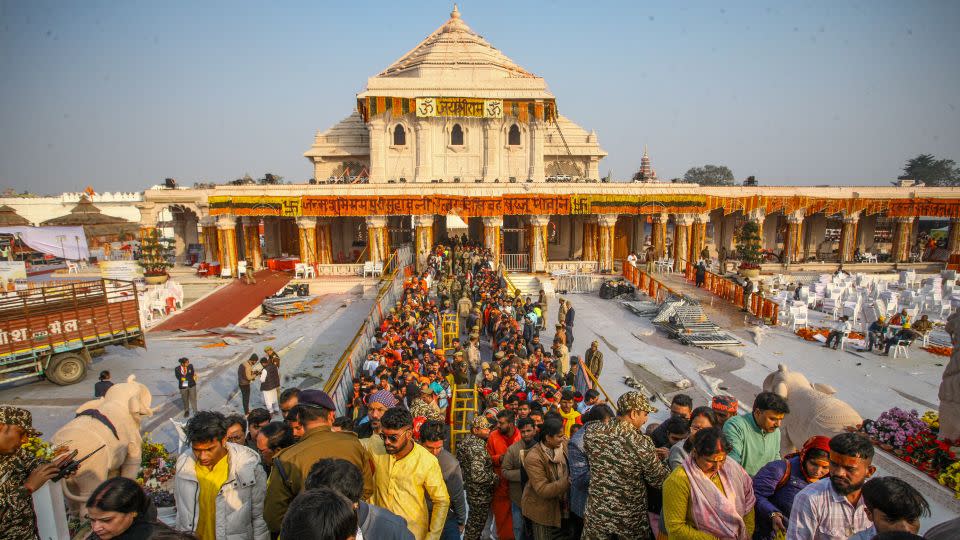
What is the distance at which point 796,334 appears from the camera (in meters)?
15.5

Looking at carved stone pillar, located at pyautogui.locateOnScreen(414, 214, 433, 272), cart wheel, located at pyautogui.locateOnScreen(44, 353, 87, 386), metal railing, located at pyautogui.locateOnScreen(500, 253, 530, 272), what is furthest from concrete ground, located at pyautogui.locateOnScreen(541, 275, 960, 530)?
cart wheel, located at pyautogui.locateOnScreen(44, 353, 87, 386)

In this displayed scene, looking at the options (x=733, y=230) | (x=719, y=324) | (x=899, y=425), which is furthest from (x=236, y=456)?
(x=733, y=230)

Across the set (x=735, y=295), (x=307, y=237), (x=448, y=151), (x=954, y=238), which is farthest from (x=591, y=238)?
(x=954, y=238)

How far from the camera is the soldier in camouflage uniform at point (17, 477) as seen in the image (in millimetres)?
3598

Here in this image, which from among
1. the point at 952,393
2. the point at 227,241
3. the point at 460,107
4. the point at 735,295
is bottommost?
the point at 735,295

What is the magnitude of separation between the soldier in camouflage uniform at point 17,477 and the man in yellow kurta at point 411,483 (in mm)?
2771

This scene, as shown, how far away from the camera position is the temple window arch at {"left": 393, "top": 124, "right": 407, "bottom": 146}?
28.1 meters

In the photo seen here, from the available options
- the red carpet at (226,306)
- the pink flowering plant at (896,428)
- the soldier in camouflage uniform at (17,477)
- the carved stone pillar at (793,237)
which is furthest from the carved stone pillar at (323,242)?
the carved stone pillar at (793,237)

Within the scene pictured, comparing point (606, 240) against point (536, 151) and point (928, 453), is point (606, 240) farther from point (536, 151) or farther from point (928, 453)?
point (928, 453)

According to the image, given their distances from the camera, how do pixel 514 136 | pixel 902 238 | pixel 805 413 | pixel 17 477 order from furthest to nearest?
1. pixel 902 238
2. pixel 514 136
3. pixel 805 413
4. pixel 17 477

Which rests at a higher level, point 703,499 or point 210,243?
point 210,243

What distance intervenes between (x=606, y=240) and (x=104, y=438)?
23763 millimetres

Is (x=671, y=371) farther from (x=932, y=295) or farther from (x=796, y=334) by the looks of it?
(x=932, y=295)

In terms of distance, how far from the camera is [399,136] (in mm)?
28234
